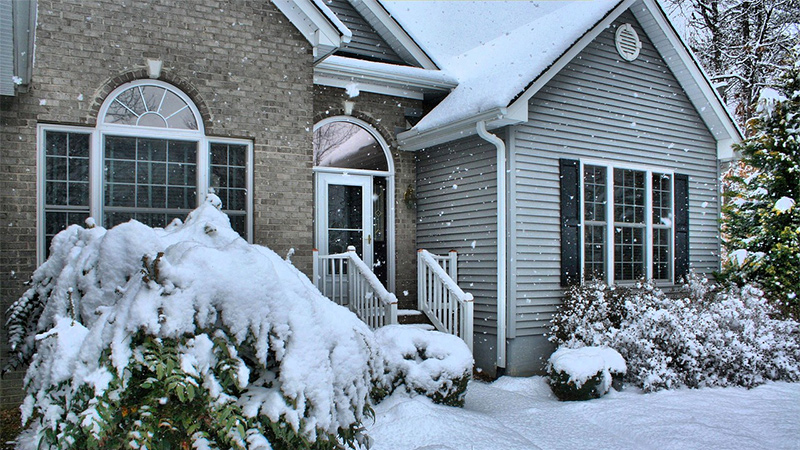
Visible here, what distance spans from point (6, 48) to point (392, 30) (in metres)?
6.51

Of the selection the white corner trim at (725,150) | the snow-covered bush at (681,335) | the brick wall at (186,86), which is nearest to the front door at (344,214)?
the brick wall at (186,86)

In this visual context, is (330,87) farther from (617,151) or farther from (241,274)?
(241,274)

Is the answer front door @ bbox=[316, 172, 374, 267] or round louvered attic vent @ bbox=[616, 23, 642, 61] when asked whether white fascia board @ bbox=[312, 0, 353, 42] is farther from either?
round louvered attic vent @ bbox=[616, 23, 642, 61]

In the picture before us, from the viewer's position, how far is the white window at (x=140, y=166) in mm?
6719

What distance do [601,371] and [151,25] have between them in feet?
21.3

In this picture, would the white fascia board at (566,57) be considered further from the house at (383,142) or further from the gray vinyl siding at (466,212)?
the gray vinyl siding at (466,212)

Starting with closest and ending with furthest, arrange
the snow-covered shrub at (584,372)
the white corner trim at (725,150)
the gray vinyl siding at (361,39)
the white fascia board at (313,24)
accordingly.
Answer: the snow-covered shrub at (584,372)
the white fascia board at (313,24)
the gray vinyl siding at (361,39)
the white corner trim at (725,150)

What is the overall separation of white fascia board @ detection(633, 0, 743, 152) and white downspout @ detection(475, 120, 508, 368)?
340cm

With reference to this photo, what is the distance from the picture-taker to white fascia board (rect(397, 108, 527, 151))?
322 inches

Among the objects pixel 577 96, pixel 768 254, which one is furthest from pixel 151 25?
pixel 768 254

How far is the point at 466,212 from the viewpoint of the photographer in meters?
9.29

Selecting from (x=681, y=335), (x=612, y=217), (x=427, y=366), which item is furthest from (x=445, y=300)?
(x=612, y=217)

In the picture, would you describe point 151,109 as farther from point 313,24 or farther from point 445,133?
point 445,133

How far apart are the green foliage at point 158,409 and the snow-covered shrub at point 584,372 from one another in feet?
16.8
